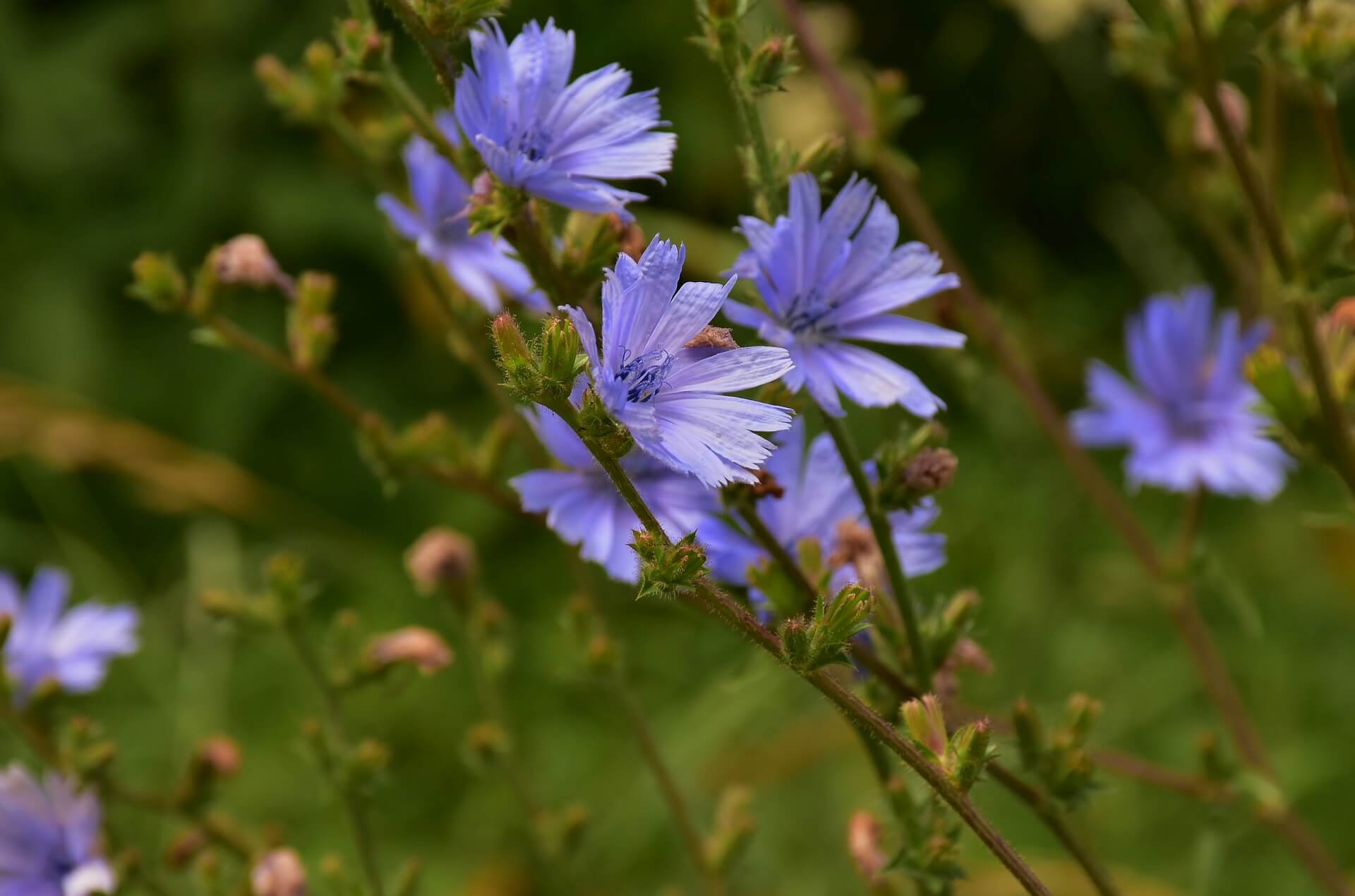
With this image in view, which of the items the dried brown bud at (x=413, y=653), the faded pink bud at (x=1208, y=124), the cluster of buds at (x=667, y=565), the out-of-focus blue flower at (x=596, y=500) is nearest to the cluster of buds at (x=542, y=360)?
the cluster of buds at (x=667, y=565)

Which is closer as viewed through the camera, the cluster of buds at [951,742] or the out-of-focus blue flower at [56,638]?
the cluster of buds at [951,742]

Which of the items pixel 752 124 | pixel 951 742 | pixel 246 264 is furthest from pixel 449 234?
pixel 951 742

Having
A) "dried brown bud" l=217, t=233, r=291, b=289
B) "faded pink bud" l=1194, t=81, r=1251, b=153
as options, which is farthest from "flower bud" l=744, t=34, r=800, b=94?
"faded pink bud" l=1194, t=81, r=1251, b=153

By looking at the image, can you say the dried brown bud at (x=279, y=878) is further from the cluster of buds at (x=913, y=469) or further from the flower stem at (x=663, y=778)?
the cluster of buds at (x=913, y=469)

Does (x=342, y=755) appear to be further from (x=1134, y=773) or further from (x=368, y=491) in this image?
(x=368, y=491)

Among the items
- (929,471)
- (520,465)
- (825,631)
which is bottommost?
(825,631)

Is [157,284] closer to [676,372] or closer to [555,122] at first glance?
[555,122]
